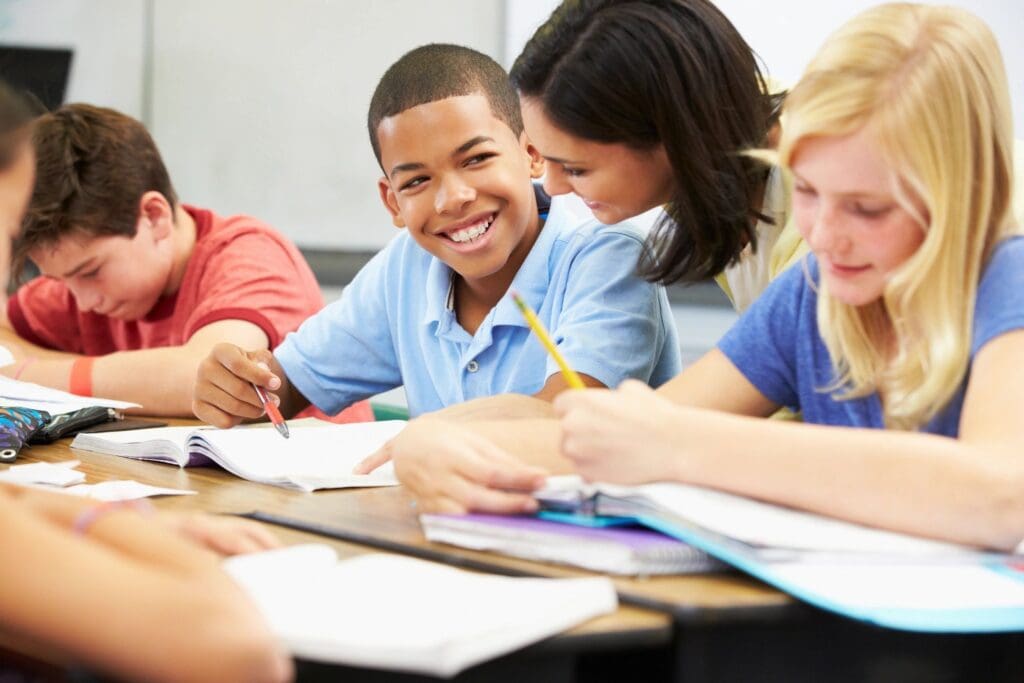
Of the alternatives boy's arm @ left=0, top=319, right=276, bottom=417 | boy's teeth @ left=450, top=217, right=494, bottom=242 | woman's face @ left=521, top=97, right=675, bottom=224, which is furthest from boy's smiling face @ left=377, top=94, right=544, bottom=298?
boy's arm @ left=0, top=319, right=276, bottom=417

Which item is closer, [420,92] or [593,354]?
[593,354]

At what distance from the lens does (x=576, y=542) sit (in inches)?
33.4

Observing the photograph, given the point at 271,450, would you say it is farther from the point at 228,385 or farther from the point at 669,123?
the point at 669,123

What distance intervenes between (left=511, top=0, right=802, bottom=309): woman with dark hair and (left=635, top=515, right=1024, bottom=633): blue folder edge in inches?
25.4

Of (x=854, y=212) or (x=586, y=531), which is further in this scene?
(x=854, y=212)

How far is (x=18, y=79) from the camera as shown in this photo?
3305mm

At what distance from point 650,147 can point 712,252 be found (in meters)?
0.14

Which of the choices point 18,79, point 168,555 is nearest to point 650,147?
point 168,555

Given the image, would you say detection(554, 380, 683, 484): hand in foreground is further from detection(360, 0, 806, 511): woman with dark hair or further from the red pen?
the red pen

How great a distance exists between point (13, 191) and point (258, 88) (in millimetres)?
2629

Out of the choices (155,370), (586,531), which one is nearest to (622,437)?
(586,531)

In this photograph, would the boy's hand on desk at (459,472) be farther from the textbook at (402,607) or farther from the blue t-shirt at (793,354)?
the blue t-shirt at (793,354)

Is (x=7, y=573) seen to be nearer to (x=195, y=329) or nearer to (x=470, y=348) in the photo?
(x=470, y=348)

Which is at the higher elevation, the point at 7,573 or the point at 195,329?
the point at 7,573
